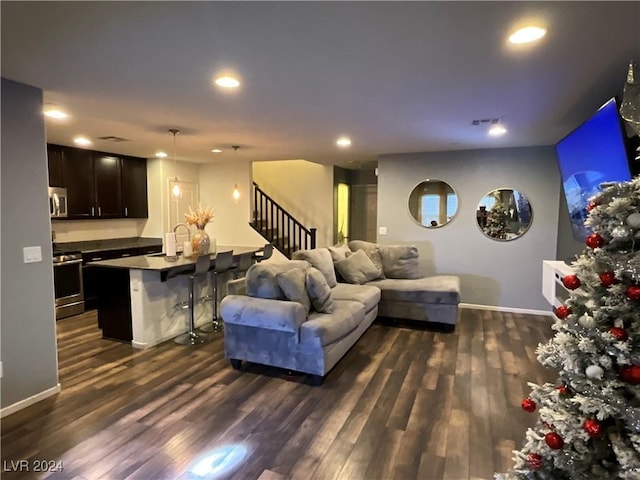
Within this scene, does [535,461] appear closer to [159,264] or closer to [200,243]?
[159,264]

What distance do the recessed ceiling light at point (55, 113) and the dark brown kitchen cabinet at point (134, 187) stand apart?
2.78 metres

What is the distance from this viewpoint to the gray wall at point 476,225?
17.4 feet

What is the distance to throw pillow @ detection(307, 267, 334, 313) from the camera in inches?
136

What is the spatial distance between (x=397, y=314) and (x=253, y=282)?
2207 millimetres

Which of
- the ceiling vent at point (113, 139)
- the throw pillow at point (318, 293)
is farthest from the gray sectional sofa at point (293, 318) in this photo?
the ceiling vent at point (113, 139)

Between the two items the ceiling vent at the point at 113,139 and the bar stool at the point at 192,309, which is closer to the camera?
the bar stool at the point at 192,309

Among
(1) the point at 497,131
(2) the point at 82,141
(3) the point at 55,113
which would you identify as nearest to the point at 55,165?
(2) the point at 82,141

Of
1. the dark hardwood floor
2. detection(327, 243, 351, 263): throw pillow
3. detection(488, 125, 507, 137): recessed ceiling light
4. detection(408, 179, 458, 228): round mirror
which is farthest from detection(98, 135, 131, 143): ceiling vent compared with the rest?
detection(488, 125, 507, 137): recessed ceiling light

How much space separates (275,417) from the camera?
8.86ft

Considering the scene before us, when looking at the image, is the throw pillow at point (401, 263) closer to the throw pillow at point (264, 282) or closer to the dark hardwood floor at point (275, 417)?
the dark hardwood floor at point (275, 417)

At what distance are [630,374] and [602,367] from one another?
0.09m

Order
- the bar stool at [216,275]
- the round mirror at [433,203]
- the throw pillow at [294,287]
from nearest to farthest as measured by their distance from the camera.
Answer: the throw pillow at [294,287]
the bar stool at [216,275]
the round mirror at [433,203]

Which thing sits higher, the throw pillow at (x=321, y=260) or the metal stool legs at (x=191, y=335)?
the throw pillow at (x=321, y=260)

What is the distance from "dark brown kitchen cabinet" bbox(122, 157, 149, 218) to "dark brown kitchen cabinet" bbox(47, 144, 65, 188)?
1.06 metres
